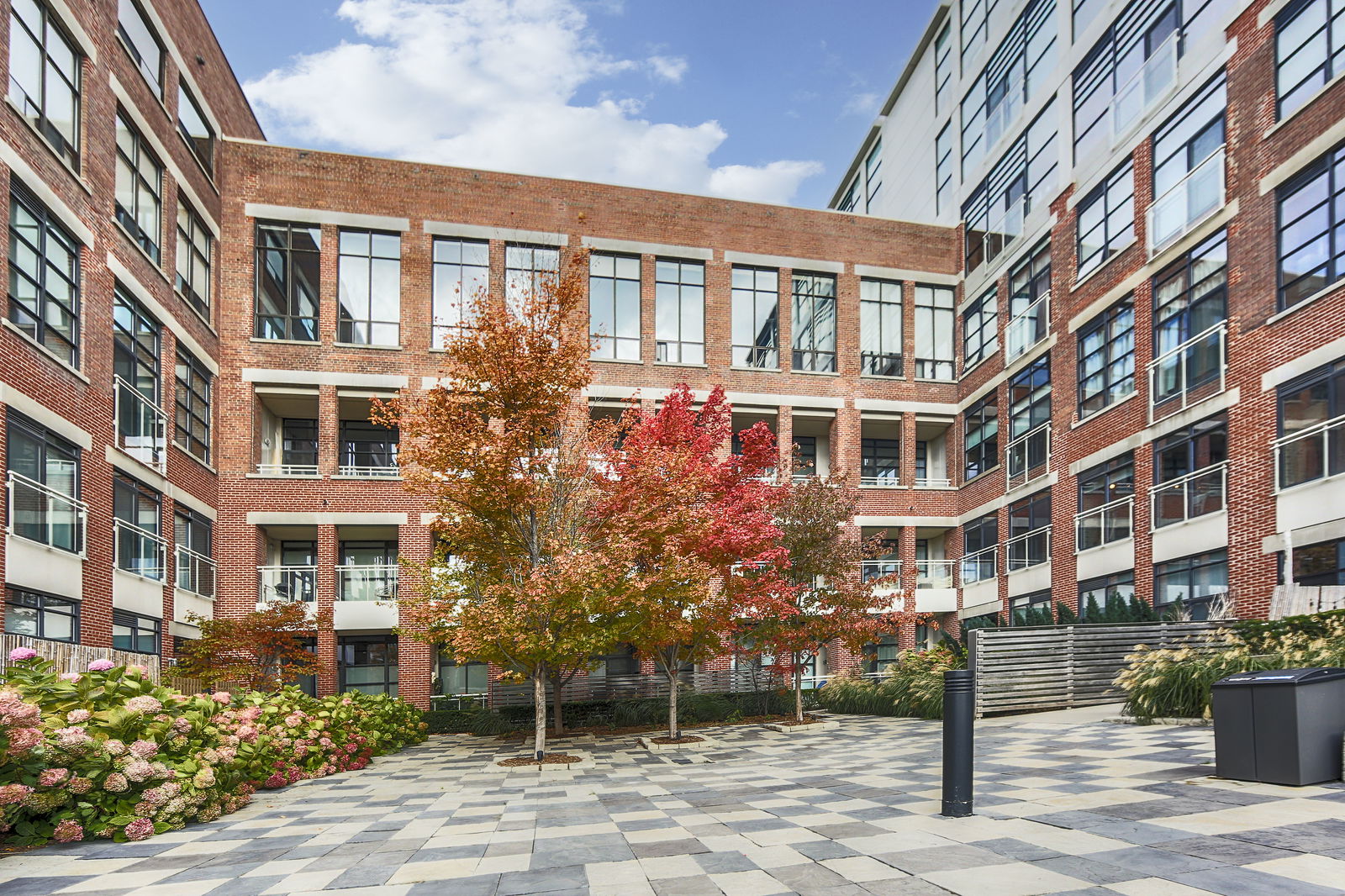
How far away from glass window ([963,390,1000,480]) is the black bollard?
22859 mm

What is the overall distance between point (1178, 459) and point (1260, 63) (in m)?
7.93

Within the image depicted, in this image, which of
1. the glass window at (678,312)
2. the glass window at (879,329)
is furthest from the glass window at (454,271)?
the glass window at (879,329)

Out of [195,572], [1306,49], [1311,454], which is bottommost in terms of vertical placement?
[195,572]

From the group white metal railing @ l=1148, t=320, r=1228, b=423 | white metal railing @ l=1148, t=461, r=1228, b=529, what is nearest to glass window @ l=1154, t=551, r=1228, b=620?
white metal railing @ l=1148, t=461, r=1228, b=529

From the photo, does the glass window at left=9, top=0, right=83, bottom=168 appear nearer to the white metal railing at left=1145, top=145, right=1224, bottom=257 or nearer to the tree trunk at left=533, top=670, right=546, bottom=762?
the tree trunk at left=533, top=670, right=546, bottom=762

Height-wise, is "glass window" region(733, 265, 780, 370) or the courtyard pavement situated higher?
"glass window" region(733, 265, 780, 370)

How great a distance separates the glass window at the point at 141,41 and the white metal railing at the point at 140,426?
7.04m

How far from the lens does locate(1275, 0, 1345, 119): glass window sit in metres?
16.3

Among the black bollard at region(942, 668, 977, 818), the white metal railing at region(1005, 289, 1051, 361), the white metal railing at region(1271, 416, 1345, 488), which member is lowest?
the black bollard at region(942, 668, 977, 818)

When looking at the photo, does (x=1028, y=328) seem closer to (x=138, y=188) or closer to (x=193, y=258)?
(x=193, y=258)

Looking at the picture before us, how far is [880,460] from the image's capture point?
32.8 m

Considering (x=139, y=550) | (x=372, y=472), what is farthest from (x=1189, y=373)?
Result: (x=139, y=550)

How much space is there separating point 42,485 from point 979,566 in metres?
24.7

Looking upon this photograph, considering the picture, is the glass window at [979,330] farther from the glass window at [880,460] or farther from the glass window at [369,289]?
the glass window at [369,289]
